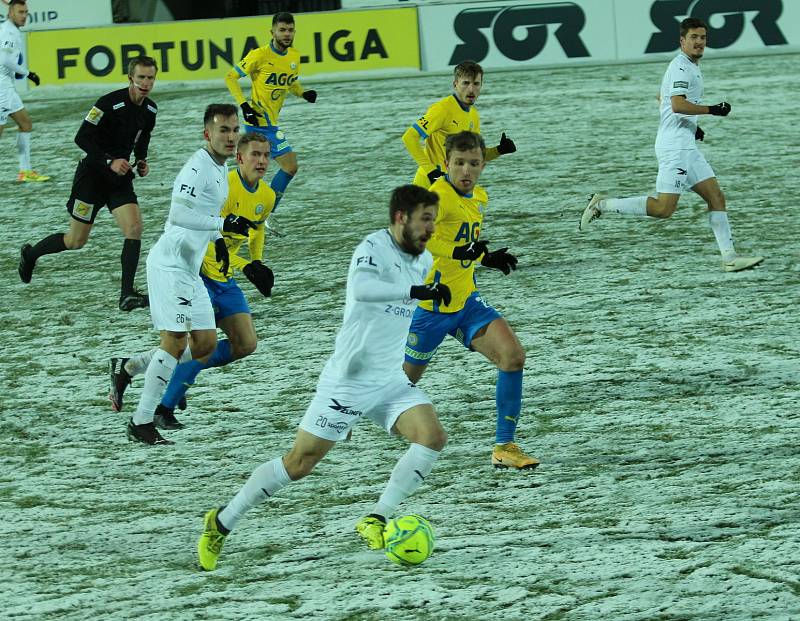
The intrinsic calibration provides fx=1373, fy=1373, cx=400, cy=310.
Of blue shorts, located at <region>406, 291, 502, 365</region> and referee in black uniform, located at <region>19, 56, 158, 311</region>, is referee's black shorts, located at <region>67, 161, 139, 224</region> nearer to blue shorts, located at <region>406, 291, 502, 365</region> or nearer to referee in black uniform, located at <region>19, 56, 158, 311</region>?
referee in black uniform, located at <region>19, 56, 158, 311</region>

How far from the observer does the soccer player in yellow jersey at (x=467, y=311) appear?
26.6 ft

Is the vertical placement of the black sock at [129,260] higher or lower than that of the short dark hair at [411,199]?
lower

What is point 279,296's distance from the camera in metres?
13.0

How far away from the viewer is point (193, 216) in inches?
347

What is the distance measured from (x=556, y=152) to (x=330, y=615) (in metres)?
13.5

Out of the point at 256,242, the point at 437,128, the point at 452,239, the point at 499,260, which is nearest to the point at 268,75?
the point at 437,128

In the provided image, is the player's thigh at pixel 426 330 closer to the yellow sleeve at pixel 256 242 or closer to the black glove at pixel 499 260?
the black glove at pixel 499 260

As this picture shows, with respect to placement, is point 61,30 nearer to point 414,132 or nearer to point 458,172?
point 414,132

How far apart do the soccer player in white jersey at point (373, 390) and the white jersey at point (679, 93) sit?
594 cm

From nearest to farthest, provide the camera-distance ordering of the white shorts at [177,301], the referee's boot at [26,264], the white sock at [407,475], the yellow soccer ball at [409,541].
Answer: the yellow soccer ball at [409,541] → the white sock at [407,475] → the white shorts at [177,301] → the referee's boot at [26,264]

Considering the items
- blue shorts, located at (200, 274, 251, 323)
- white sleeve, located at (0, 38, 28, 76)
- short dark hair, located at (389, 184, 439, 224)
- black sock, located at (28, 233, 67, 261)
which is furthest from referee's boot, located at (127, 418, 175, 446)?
white sleeve, located at (0, 38, 28, 76)

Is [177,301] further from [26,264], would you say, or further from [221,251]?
[26,264]

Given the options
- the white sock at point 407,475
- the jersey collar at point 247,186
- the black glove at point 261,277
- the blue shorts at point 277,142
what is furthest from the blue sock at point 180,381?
the blue shorts at point 277,142

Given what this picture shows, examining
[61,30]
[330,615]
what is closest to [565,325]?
[330,615]
